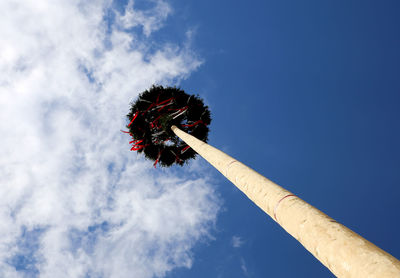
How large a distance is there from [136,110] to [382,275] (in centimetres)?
1234

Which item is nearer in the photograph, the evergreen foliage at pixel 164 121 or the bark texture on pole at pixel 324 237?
the bark texture on pole at pixel 324 237

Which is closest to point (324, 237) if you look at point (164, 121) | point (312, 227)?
point (312, 227)

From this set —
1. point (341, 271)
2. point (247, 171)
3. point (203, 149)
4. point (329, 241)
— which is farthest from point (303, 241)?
point (203, 149)

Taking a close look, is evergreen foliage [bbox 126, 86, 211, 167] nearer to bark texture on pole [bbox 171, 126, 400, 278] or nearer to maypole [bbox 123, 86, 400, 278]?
maypole [bbox 123, 86, 400, 278]

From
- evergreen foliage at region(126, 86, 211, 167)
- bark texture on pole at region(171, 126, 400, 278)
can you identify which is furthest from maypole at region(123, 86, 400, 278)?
evergreen foliage at region(126, 86, 211, 167)

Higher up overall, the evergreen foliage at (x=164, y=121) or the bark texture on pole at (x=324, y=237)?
the evergreen foliage at (x=164, y=121)

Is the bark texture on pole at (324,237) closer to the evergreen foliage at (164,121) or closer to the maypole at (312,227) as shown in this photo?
the maypole at (312,227)

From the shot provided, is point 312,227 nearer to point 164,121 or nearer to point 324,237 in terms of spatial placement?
point 324,237

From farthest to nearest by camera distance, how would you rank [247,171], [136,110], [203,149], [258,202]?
→ 1. [136,110]
2. [203,149]
3. [247,171]
4. [258,202]

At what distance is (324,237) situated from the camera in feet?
8.32

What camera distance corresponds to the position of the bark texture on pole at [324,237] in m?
2.00

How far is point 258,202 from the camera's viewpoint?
162 inches

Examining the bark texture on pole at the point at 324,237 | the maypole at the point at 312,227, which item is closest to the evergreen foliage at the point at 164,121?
the maypole at the point at 312,227

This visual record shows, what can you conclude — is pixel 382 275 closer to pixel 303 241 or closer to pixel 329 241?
pixel 329 241
